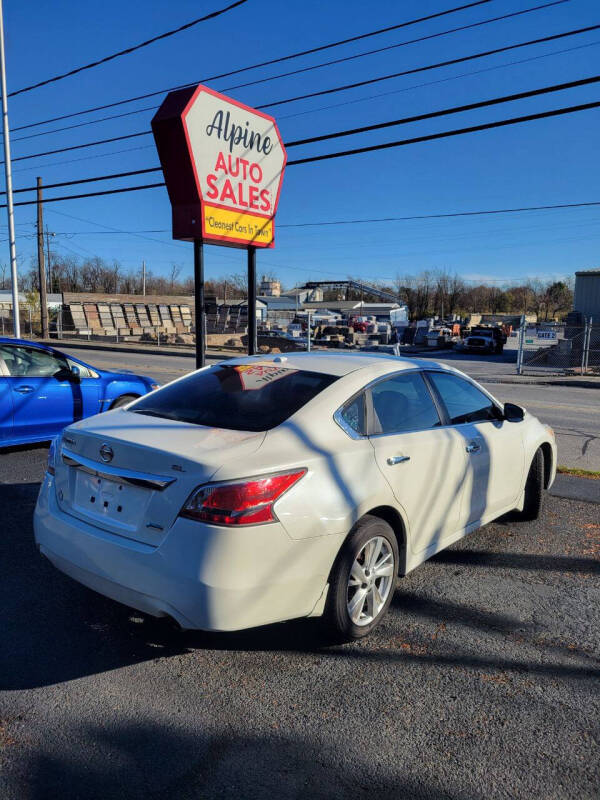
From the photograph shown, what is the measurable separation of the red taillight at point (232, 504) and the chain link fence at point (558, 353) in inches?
804

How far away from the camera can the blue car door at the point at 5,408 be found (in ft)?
22.4

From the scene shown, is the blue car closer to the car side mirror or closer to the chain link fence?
the car side mirror

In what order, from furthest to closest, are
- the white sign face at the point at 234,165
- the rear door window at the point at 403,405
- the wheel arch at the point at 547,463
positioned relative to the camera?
1. the white sign face at the point at 234,165
2. the wheel arch at the point at 547,463
3. the rear door window at the point at 403,405

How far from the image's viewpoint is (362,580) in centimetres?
322

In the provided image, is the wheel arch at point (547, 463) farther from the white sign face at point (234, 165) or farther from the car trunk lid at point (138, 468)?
the white sign face at point (234, 165)

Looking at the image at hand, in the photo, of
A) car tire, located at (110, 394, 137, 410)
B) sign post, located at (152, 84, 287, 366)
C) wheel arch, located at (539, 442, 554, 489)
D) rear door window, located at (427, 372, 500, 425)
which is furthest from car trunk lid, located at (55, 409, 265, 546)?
sign post, located at (152, 84, 287, 366)

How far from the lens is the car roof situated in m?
3.86

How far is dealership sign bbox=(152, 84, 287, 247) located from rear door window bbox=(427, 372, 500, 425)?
4819 mm

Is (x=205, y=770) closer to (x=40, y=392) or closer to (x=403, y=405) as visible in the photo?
(x=403, y=405)

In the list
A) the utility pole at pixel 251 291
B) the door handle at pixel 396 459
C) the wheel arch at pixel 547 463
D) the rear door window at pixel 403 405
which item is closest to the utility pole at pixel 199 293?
the utility pole at pixel 251 291

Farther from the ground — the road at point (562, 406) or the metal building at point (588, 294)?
the metal building at point (588, 294)

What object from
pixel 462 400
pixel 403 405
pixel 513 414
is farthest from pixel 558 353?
pixel 403 405

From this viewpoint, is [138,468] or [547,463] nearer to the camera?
[138,468]

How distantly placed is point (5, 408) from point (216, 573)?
5128 mm
